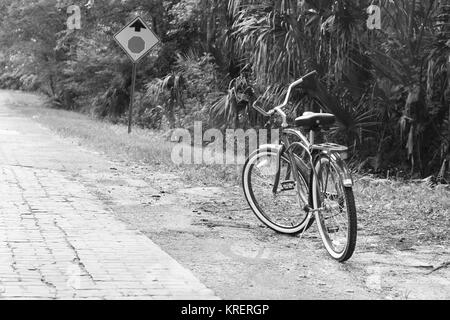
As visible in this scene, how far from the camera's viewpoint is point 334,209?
5.56 meters

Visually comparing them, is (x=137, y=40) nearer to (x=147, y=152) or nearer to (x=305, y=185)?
(x=147, y=152)

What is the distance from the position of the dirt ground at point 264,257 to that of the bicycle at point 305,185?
6.4 inches

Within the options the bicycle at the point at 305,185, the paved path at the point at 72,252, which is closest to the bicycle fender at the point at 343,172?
the bicycle at the point at 305,185

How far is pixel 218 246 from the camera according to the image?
19.1 feet

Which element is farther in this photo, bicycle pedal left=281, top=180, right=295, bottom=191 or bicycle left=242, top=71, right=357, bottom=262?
bicycle pedal left=281, top=180, right=295, bottom=191

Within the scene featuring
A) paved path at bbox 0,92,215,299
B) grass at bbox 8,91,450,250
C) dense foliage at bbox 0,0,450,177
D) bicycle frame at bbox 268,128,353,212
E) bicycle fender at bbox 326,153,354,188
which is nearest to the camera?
paved path at bbox 0,92,215,299

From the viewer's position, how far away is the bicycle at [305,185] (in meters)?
5.38

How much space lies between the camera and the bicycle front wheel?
516cm

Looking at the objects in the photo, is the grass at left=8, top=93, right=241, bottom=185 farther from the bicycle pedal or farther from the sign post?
the bicycle pedal

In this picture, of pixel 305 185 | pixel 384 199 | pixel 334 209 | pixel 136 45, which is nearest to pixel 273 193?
pixel 305 185

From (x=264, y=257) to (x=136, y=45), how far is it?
13027 mm

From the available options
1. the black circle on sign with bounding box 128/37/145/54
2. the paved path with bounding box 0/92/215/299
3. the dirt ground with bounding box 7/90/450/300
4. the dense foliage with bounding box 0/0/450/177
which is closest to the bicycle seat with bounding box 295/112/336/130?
the dirt ground with bounding box 7/90/450/300
